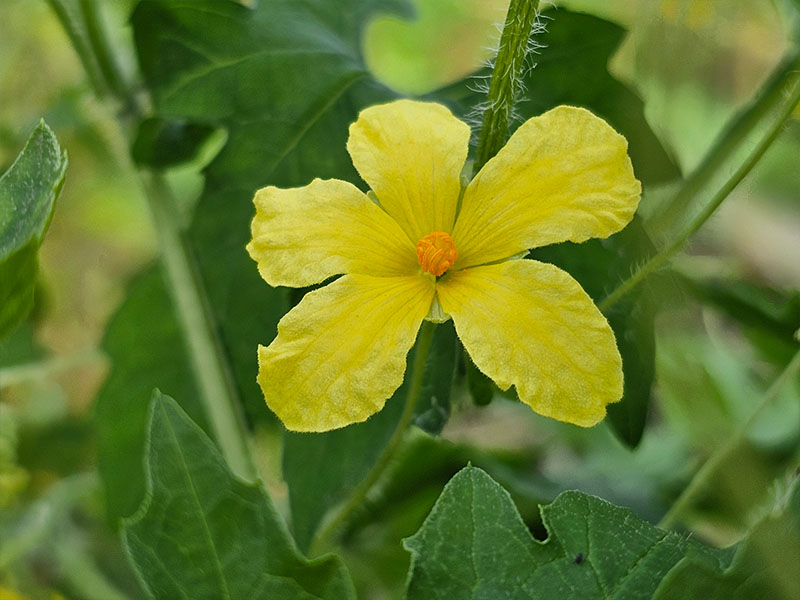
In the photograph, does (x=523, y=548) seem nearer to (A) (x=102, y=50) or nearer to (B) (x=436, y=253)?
(B) (x=436, y=253)

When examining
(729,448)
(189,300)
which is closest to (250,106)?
(189,300)

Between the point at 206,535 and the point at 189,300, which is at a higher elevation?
the point at 206,535

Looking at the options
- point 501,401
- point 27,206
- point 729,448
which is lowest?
point 501,401

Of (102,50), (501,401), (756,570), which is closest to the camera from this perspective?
(756,570)

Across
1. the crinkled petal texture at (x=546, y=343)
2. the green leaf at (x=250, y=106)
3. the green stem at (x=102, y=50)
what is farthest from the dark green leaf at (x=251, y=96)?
the crinkled petal texture at (x=546, y=343)

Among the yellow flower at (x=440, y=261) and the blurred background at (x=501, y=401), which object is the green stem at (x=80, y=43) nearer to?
the blurred background at (x=501, y=401)

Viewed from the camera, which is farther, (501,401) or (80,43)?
(501,401)

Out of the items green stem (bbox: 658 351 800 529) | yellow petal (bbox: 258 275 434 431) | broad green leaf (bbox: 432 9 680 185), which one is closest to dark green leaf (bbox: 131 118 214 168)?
broad green leaf (bbox: 432 9 680 185)

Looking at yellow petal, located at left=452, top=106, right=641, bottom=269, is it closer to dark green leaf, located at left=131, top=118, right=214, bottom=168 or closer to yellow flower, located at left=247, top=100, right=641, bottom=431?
yellow flower, located at left=247, top=100, right=641, bottom=431
